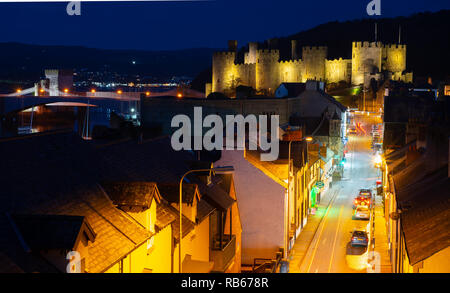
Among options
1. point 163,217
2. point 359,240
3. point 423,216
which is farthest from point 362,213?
point 163,217

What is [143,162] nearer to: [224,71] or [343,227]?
[343,227]

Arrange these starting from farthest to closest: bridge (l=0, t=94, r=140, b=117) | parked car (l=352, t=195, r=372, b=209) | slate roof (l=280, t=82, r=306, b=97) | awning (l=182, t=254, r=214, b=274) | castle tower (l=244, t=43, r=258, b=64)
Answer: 1. castle tower (l=244, t=43, r=258, b=64)
2. slate roof (l=280, t=82, r=306, b=97)
3. bridge (l=0, t=94, r=140, b=117)
4. parked car (l=352, t=195, r=372, b=209)
5. awning (l=182, t=254, r=214, b=274)

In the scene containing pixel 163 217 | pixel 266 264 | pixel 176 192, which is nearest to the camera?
pixel 163 217

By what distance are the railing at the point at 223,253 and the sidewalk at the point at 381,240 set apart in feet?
14.8

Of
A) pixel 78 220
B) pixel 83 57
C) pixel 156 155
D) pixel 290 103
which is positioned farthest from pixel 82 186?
pixel 290 103

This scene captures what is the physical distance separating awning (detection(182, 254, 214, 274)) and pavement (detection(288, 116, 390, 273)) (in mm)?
6129

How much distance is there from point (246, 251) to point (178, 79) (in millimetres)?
62182

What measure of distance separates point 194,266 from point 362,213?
51.2 feet

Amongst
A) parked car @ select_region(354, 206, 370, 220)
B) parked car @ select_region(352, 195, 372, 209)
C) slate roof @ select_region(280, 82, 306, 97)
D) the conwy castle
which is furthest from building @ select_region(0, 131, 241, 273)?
the conwy castle

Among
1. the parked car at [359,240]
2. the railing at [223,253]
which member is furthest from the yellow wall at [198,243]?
the parked car at [359,240]

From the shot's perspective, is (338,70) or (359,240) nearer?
(359,240)

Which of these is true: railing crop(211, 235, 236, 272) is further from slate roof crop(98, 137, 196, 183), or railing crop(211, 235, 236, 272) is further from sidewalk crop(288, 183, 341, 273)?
sidewalk crop(288, 183, 341, 273)

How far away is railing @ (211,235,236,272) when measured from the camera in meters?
15.8

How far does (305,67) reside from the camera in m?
70.3
